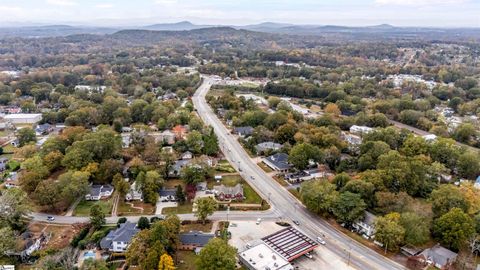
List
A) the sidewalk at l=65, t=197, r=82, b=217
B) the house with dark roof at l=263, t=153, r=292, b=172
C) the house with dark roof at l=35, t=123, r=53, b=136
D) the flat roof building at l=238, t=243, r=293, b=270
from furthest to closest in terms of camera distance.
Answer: the house with dark roof at l=35, t=123, r=53, b=136
the house with dark roof at l=263, t=153, r=292, b=172
the sidewalk at l=65, t=197, r=82, b=217
the flat roof building at l=238, t=243, r=293, b=270

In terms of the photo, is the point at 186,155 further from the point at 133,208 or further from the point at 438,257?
the point at 438,257

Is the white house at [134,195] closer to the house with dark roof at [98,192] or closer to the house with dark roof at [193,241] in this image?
the house with dark roof at [98,192]

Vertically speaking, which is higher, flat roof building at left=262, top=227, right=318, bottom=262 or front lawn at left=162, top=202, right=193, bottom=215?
flat roof building at left=262, top=227, right=318, bottom=262

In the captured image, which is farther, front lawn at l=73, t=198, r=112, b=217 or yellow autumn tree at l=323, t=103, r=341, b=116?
yellow autumn tree at l=323, t=103, r=341, b=116

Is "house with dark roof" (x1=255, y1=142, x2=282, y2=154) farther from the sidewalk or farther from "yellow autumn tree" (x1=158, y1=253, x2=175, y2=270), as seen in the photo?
"yellow autumn tree" (x1=158, y1=253, x2=175, y2=270)

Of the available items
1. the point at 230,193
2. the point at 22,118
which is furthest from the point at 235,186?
the point at 22,118

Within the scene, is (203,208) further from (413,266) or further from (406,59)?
(406,59)

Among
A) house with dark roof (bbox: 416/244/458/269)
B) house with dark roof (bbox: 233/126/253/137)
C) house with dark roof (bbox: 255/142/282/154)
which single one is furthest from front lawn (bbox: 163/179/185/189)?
house with dark roof (bbox: 416/244/458/269)
